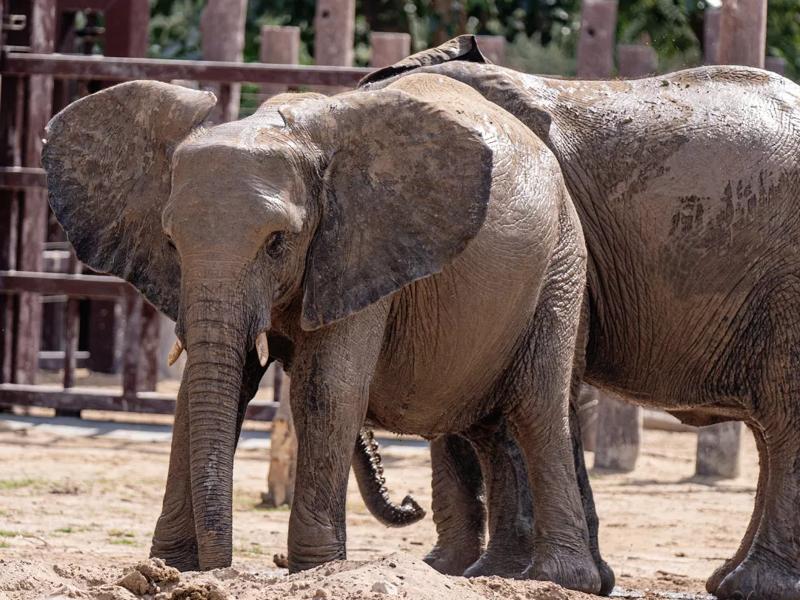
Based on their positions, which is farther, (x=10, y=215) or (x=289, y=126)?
(x=10, y=215)

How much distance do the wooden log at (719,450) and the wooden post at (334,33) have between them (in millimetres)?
3470

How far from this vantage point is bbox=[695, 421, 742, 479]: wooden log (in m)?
11.7

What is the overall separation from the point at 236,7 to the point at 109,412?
3168mm

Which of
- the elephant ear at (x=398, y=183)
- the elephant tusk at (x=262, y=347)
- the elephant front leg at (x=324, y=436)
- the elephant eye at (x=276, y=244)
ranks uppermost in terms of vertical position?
the elephant ear at (x=398, y=183)

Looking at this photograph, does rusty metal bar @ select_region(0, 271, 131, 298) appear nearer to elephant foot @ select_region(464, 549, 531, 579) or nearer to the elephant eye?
elephant foot @ select_region(464, 549, 531, 579)

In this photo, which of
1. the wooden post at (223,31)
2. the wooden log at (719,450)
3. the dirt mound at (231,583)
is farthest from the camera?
the wooden post at (223,31)

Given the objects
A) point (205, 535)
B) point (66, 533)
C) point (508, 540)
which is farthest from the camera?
point (66, 533)

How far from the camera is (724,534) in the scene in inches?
386

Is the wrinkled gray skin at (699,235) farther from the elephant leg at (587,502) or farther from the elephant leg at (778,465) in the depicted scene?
the elephant leg at (587,502)

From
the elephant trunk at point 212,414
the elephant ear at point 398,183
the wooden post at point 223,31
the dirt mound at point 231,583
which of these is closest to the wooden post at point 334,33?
the wooden post at point 223,31

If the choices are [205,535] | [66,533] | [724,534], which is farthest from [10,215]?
[205,535]

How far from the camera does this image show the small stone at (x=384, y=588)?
5.34 meters

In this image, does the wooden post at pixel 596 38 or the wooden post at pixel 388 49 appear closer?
the wooden post at pixel 596 38

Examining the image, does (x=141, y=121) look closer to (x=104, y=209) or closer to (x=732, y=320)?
(x=104, y=209)
